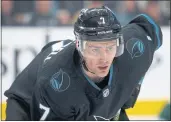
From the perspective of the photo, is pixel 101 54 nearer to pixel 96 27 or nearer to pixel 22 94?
pixel 96 27

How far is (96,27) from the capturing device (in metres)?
1.87

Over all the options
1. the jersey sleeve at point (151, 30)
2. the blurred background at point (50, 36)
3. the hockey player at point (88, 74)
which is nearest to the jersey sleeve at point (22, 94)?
the hockey player at point (88, 74)

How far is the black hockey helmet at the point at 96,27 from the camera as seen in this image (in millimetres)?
1870

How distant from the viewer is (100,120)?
6.86 ft

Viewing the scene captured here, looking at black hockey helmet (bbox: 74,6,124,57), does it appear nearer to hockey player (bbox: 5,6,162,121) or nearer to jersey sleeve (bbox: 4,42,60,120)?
hockey player (bbox: 5,6,162,121)

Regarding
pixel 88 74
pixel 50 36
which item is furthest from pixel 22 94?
pixel 50 36

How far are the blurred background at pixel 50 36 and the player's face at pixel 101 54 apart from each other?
1.96 m

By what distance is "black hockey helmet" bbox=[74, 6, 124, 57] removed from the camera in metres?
1.87

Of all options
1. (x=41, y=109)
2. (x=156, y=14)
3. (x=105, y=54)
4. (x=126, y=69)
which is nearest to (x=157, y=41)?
(x=126, y=69)

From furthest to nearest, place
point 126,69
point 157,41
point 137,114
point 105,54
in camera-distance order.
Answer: point 137,114 → point 157,41 → point 126,69 → point 105,54

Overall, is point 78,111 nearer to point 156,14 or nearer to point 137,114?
point 137,114

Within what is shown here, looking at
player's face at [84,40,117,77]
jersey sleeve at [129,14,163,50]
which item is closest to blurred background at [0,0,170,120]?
jersey sleeve at [129,14,163,50]

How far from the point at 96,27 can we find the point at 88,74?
209 millimetres

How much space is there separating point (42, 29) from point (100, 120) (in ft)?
6.50
